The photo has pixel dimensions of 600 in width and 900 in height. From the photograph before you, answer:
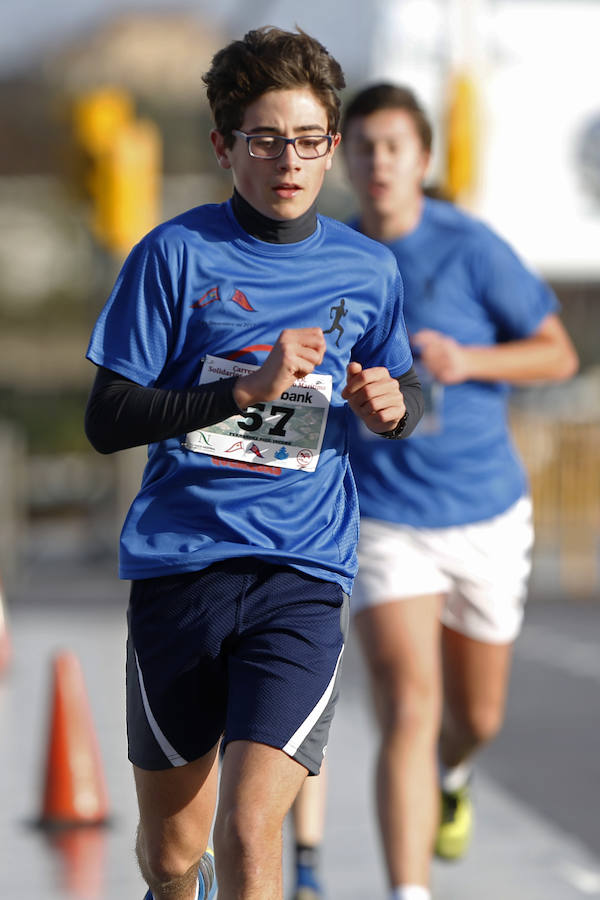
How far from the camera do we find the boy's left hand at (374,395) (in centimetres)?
320


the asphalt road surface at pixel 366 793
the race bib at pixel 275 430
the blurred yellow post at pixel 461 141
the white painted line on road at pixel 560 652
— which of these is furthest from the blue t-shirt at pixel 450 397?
the blurred yellow post at pixel 461 141

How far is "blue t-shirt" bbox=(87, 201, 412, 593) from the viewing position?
10.8ft

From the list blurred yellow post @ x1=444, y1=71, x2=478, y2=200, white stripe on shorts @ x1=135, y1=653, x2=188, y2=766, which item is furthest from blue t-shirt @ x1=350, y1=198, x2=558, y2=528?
blurred yellow post @ x1=444, y1=71, x2=478, y2=200

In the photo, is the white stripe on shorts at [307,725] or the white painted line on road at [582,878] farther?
the white painted line on road at [582,878]

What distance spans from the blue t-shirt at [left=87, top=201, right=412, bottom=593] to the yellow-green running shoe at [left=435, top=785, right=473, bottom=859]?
2.25m

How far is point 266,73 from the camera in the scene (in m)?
3.26

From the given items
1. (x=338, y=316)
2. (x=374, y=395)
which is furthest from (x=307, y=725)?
(x=338, y=316)

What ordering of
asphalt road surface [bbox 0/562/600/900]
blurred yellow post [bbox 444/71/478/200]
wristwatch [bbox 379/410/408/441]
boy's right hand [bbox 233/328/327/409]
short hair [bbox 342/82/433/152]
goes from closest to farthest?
boy's right hand [bbox 233/328/327/409]
wristwatch [bbox 379/410/408/441]
short hair [bbox 342/82/433/152]
asphalt road surface [bbox 0/562/600/900]
blurred yellow post [bbox 444/71/478/200]

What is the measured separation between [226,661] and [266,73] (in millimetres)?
1128

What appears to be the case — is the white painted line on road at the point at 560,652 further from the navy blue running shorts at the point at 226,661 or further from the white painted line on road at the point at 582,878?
the navy blue running shorts at the point at 226,661

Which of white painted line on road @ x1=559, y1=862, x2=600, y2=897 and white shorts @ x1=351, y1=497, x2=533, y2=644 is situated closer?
white shorts @ x1=351, y1=497, x2=533, y2=644

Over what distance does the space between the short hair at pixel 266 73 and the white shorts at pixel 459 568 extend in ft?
5.79

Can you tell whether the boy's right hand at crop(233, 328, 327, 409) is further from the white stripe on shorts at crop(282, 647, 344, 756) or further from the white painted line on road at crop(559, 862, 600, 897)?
the white painted line on road at crop(559, 862, 600, 897)

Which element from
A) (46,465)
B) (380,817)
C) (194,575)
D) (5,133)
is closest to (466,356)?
(380,817)
